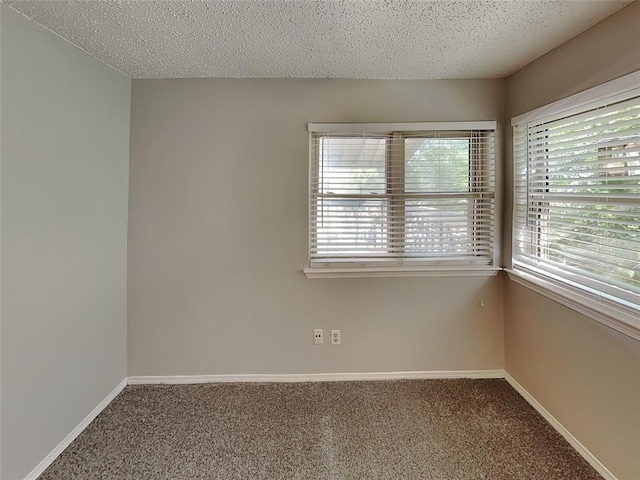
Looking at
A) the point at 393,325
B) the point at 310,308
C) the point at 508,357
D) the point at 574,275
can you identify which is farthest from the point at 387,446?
the point at 574,275

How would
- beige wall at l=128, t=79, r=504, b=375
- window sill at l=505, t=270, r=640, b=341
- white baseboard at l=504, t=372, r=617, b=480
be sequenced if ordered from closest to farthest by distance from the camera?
window sill at l=505, t=270, r=640, b=341 → white baseboard at l=504, t=372, r=617, b=480 → beige wall at l=128, t=79, r=504, b=375

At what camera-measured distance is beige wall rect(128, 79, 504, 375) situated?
88.7 inches

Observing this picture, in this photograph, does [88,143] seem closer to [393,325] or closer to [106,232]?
[106,232]

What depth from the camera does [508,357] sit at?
235 centimetres

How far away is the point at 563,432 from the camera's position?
1804mm

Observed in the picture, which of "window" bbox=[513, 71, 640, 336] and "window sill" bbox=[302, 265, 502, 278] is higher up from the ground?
"window" bbox=[513, 71, 640, 336]

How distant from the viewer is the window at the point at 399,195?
90.7 inches

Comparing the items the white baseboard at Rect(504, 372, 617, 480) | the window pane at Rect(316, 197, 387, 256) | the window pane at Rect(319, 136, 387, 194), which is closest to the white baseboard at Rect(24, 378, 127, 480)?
the window pane at Rect(316, 197, 387, 256)

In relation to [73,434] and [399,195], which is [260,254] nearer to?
[399,195]

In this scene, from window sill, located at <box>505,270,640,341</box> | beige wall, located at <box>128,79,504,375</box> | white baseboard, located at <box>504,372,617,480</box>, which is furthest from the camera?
beige wall, located at <box>128,79,504,375</box>

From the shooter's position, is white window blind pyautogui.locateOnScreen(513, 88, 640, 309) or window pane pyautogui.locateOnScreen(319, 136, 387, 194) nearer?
white window blind pyautogui.locateOnScreen(513, 88, 640, 309)

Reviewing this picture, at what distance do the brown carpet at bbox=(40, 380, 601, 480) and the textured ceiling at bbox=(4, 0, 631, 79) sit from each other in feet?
7.48

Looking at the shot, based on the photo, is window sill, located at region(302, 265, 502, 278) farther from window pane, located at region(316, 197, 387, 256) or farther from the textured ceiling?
the textured ceiling

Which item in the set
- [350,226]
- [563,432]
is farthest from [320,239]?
[563,432]
